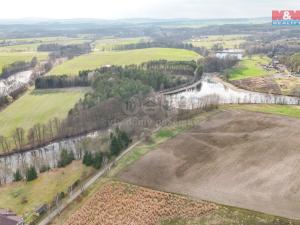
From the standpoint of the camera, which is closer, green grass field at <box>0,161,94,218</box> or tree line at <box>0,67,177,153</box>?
green grass field at <box>0,161,94,218</box>

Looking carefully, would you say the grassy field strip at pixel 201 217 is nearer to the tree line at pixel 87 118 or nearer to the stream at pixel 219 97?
the tree line at pixel 87 118

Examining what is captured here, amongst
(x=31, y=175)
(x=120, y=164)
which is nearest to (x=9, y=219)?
(x=31, y=175)

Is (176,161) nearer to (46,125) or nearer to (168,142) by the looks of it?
(168,142)

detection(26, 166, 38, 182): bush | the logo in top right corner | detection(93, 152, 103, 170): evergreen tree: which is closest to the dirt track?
detection(93, 152, 103, 170): evergreen tree

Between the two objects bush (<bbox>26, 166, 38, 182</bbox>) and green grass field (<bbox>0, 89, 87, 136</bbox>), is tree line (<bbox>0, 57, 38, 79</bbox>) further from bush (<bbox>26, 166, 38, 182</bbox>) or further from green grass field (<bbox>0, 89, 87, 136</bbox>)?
bush (<bbox>26, 166, 38, 182</bbox>)

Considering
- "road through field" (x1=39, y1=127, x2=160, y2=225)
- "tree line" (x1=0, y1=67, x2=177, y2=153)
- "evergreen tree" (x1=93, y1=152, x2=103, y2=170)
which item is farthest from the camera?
"tree line" (x1=0, y1=67, x2=177, y2=153)
